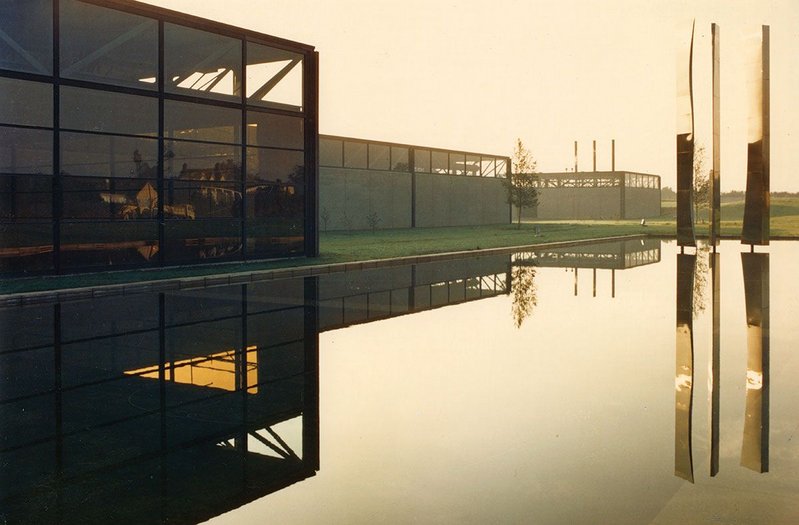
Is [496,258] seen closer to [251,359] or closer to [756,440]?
[251,359]

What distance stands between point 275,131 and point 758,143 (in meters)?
18.1

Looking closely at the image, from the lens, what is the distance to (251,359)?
386 inches

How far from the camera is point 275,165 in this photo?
26.7 meters

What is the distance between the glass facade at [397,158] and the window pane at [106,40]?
89.5 feet

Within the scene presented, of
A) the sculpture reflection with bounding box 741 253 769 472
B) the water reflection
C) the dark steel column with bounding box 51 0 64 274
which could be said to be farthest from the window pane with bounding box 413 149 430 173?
the sculpture reflection with bounding box 741 253 769 472

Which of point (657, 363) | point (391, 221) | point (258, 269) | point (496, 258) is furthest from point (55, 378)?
point (391, 221)

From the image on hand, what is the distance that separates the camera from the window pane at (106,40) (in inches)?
849

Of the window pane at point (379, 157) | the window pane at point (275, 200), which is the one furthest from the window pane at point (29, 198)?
the window pane at point (379, 157)

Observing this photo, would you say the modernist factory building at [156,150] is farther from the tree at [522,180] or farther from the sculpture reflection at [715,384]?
the tree at [522,180]

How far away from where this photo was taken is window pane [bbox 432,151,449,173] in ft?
219

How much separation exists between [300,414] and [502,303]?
888cm

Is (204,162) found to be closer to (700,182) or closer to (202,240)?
(202,240)

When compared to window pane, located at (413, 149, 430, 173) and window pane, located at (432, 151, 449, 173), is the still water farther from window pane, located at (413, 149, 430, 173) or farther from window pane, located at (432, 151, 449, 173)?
window pane, located at (432, 151, 449, 173)

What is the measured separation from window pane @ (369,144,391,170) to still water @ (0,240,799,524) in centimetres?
4474
